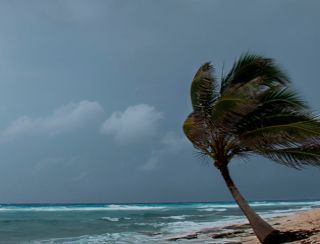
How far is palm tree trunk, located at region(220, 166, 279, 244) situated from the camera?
1041cm

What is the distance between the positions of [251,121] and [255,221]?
2.35 metres

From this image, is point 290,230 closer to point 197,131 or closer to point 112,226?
point 197,131

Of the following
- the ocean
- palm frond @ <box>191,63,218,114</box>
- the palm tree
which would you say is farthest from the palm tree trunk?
the ocean

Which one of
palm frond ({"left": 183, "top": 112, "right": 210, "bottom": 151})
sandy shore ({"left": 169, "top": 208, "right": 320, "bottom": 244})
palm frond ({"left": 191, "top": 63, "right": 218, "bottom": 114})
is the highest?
palm frond ({"left": 191, "top": 63, "right": 218, "bottom": 114})

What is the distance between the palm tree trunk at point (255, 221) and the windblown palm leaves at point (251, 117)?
45 centimetres

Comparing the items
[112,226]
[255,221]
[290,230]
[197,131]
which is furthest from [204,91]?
[112,226]

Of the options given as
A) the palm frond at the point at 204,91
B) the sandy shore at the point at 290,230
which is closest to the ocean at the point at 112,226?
the sandy shore at the point at 290,230

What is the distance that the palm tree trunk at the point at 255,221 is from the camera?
34.1ft

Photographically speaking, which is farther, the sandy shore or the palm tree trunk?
the sandy shore

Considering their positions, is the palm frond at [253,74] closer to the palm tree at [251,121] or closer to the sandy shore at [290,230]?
the palm tree at [251,121]

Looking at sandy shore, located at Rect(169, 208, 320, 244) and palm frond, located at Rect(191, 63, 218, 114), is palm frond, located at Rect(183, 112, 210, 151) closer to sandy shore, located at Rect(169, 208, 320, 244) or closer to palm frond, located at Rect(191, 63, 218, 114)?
palm frond, located at Rect(191, 63, 218, 114)

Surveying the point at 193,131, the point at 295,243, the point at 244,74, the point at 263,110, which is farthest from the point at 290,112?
the point at 295,243

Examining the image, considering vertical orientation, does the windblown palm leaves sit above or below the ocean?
above

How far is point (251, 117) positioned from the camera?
412 inches
